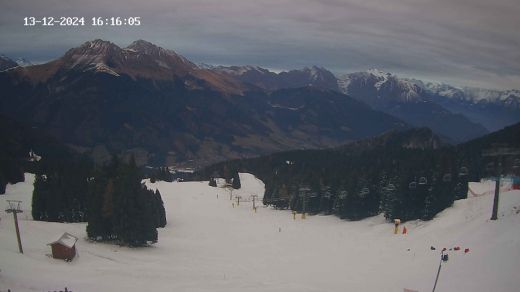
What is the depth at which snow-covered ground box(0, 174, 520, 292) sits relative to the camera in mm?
37156

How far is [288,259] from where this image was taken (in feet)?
190

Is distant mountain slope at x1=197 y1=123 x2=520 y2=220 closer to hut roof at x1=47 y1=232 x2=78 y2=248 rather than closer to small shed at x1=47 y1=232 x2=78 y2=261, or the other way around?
hut roof at x1=47 y1=232 x2=78 y2=248

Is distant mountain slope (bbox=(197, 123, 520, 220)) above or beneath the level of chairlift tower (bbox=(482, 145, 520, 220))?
beneath

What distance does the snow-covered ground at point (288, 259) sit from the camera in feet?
122

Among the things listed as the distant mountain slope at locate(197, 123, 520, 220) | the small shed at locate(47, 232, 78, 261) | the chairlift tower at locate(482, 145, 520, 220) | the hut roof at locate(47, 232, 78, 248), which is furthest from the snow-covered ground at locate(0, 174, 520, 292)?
the distant mountain slope at locate(197, 123, 520, 220)

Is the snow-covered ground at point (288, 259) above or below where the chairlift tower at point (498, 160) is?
below

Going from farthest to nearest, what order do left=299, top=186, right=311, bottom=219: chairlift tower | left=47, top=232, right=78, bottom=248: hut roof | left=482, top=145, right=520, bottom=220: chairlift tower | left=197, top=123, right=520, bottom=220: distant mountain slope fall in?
left=299, top=186, right=311, bottom=219: chairlift tower
left=197, top=123, right=520, bottom=220: distant mountain slope
left=482, top=145, right=520, bottom=220: chairlift tower
left=47, top=232, right=78, bottom=248: hut roof

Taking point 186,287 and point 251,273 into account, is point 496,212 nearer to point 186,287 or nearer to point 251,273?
point 251,273

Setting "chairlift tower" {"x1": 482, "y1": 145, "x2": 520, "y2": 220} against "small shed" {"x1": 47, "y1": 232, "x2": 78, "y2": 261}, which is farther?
"chairlift tower" {"x1": 482, "y1": 145, "x2": 520, "y2": 220}

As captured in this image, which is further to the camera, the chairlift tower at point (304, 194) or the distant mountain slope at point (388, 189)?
the chairlift tower at point (304, 194)

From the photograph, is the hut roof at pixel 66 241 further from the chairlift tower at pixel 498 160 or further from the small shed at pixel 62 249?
the chairlift tower at pixel 498 160

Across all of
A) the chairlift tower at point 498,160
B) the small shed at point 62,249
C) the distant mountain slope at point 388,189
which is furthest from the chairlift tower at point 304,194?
the small shed at point 62,249

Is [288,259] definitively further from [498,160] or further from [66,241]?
[498,160]

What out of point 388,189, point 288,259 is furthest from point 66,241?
point 388,189
